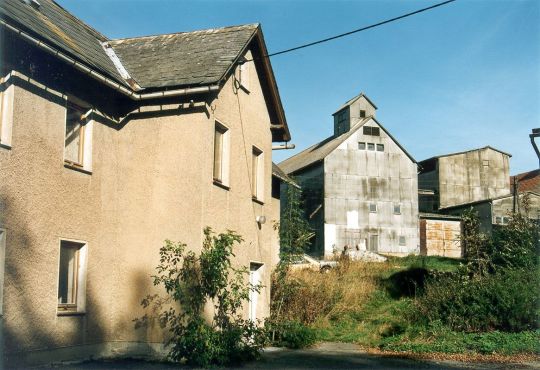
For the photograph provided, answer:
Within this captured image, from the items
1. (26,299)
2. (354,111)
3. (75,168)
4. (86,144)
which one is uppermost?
(354,111)

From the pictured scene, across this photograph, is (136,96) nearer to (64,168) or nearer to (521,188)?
(64,168)

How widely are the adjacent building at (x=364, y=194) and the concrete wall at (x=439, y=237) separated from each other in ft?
4.25

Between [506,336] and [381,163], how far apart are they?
2884 cm

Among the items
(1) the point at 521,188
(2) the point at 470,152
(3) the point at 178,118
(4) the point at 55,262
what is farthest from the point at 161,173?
(1) the point at 521,188

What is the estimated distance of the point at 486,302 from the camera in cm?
1630

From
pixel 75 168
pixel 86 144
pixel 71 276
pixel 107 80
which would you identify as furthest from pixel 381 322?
pixel 107 80

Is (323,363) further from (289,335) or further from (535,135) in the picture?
(535,135)

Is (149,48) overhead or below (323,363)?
overhead

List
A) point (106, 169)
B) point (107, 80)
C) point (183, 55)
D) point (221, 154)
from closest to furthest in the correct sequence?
point (107, 80)
point (106, 169)
point (221, 154)
point (183, 55)

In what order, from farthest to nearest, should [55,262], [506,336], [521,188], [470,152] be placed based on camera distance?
1. [521,188]
2. [470,152]
3. [506,336]
4. [55,262]

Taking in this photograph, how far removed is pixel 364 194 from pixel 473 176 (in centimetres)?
1428

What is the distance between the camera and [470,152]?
52.1 m

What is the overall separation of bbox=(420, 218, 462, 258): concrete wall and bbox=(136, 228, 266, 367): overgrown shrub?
3369 centimetres

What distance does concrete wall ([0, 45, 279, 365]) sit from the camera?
33.1ft
